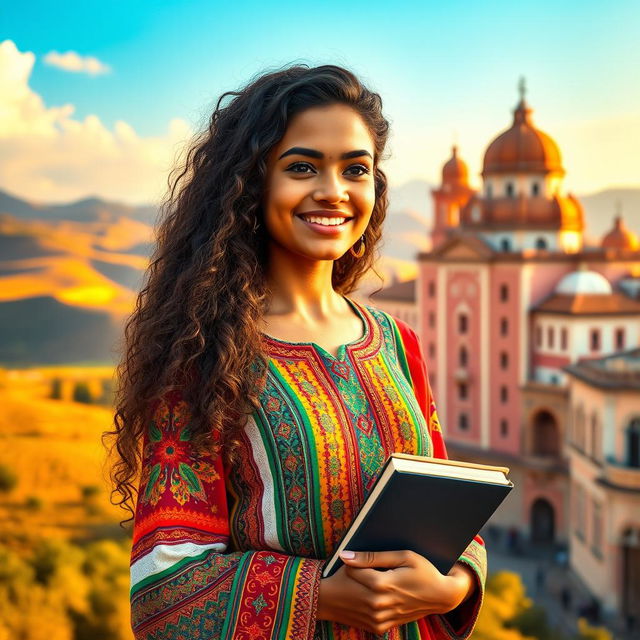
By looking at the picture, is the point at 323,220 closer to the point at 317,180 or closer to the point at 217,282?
the point at 317,180

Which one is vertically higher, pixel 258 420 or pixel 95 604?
pixel 258 420

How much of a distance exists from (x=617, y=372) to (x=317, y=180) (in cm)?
1547

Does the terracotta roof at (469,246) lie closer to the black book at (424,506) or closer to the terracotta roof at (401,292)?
the terracotta roof at (401,292)

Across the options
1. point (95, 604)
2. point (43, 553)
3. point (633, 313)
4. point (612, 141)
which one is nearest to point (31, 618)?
point (95, 604)

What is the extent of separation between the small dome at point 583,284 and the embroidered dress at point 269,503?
19643mm

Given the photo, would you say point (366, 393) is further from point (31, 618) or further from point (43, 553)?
point (43, 553)

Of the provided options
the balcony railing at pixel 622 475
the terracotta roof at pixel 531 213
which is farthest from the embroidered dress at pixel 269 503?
the terracotta roof at pixel 531 213

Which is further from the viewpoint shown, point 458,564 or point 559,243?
point 559,243

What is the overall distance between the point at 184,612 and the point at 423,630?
376mm

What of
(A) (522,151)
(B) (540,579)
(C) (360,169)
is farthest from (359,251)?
(A) (522,151)

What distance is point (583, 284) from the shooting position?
67.6ft

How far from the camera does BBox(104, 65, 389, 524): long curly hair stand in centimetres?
137

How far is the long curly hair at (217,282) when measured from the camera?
4.50ft

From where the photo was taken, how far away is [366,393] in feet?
4.86
